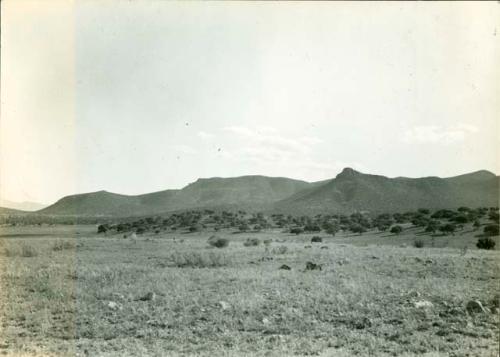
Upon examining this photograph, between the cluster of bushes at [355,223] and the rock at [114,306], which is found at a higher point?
the cluster of bushes at [355,223]

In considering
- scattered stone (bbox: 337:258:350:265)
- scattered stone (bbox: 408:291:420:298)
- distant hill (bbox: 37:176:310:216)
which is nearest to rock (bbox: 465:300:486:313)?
scattered stone (bbox: 408:291:420:298)

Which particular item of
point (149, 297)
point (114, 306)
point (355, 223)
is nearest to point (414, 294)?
point (149, 297)

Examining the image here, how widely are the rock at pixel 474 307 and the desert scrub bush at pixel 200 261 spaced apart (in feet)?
30.7

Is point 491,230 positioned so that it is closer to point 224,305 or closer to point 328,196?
point 224,305

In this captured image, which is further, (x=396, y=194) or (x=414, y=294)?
(x=396, y=194)

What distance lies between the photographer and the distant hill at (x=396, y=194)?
5761 cm

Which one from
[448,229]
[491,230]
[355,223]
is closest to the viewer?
[491,230]

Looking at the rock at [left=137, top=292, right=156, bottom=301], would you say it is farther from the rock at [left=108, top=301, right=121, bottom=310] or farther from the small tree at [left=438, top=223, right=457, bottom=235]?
the small tree at [left=438, top=223, right=457, bottom=235]

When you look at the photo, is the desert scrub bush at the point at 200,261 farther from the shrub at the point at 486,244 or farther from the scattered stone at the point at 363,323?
the shrub at the point at 486,244

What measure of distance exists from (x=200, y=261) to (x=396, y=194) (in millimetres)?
53172

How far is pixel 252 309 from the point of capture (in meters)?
9.78

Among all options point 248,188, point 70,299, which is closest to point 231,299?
point 70,299

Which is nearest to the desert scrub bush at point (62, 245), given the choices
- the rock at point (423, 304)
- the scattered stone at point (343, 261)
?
the scattered stone at point (343, 261)

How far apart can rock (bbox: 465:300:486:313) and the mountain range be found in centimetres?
4138
